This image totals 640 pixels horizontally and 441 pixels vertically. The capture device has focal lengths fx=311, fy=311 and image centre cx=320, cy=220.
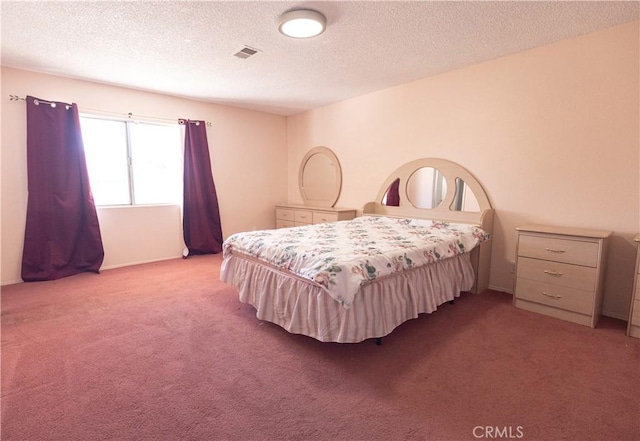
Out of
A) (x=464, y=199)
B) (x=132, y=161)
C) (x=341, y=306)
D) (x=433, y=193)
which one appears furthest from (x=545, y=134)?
(x=132, y=161)

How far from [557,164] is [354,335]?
233 cm

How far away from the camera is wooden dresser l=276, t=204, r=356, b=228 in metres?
4.26

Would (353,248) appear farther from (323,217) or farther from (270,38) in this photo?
(323,217)

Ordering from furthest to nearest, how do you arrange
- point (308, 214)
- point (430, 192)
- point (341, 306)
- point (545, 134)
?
Answer: point (308, 214) → point (430, 192) → point (545, 134) → point (341, 306)

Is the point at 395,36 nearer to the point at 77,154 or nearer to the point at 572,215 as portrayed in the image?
the point at 572,215

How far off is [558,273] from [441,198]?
1327 mm

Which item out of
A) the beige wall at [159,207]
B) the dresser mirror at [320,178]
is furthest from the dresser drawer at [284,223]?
the dresser mirror at [320,178]

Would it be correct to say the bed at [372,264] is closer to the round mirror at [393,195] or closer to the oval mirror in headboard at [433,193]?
the oval mirror in headboard at [433,193]

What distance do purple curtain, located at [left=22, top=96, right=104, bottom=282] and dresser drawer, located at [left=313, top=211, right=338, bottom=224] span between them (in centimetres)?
270

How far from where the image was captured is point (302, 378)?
1.75 meters

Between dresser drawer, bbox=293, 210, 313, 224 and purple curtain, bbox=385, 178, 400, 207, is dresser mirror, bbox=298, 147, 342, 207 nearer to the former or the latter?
dresser drawer, bbox=293, 210, 313, 224

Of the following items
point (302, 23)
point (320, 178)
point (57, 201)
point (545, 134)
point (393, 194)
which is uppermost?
point (302, 23)

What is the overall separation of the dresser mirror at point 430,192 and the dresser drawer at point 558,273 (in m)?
0.79

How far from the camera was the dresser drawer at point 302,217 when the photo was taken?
4.65 m
